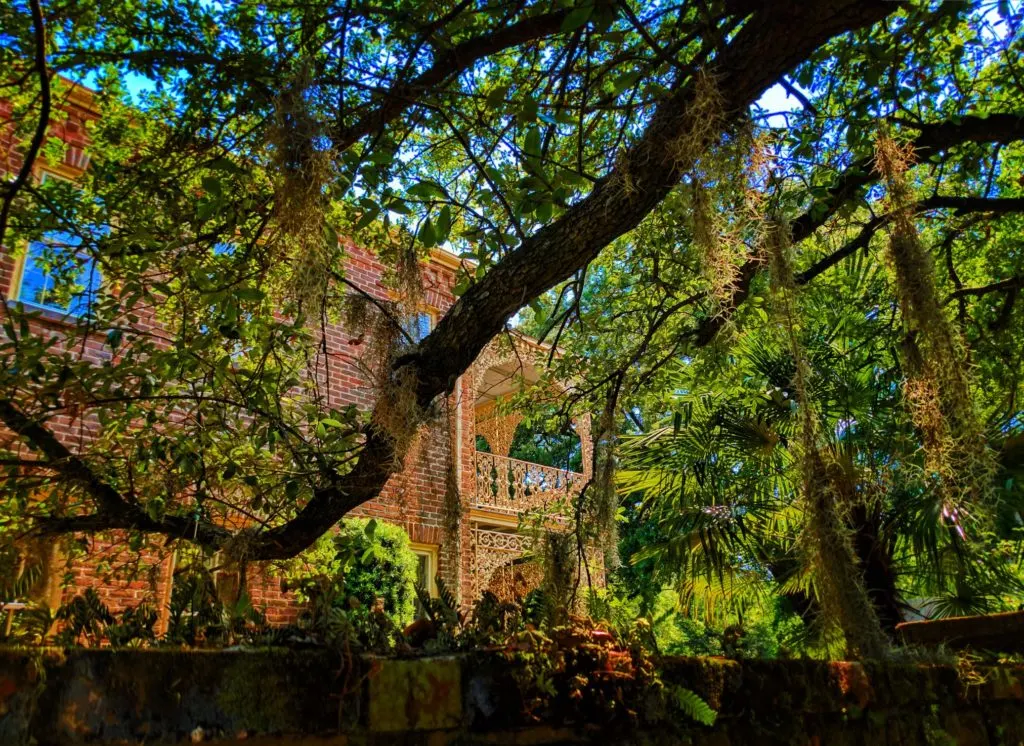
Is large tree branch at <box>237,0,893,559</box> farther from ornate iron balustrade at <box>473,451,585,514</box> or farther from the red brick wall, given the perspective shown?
ornate iron balustrade at <box>473,451,585,514</box>

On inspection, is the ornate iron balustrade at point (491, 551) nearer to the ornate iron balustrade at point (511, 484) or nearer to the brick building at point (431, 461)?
the brick building at point (431, 461)

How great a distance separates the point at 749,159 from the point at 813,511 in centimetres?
133

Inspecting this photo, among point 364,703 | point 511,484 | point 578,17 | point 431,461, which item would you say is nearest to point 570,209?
point 578,17

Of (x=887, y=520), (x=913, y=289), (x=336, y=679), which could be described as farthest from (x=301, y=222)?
(x=887, y=520)

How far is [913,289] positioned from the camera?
9.11 ft

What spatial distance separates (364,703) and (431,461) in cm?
795

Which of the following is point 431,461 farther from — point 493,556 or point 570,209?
point 570,209

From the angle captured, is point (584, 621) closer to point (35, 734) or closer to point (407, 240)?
point (35, 734)

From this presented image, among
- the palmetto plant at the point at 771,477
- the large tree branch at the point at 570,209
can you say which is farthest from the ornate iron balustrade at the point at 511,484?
the large tree branch at the point at 570,209

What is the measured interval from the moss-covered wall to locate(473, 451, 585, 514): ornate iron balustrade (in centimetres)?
805

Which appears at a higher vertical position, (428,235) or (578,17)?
(578,17)

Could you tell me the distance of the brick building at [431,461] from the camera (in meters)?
5.28

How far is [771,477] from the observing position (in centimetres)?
585

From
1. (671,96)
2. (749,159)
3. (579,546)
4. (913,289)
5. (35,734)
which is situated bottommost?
(35,734)
